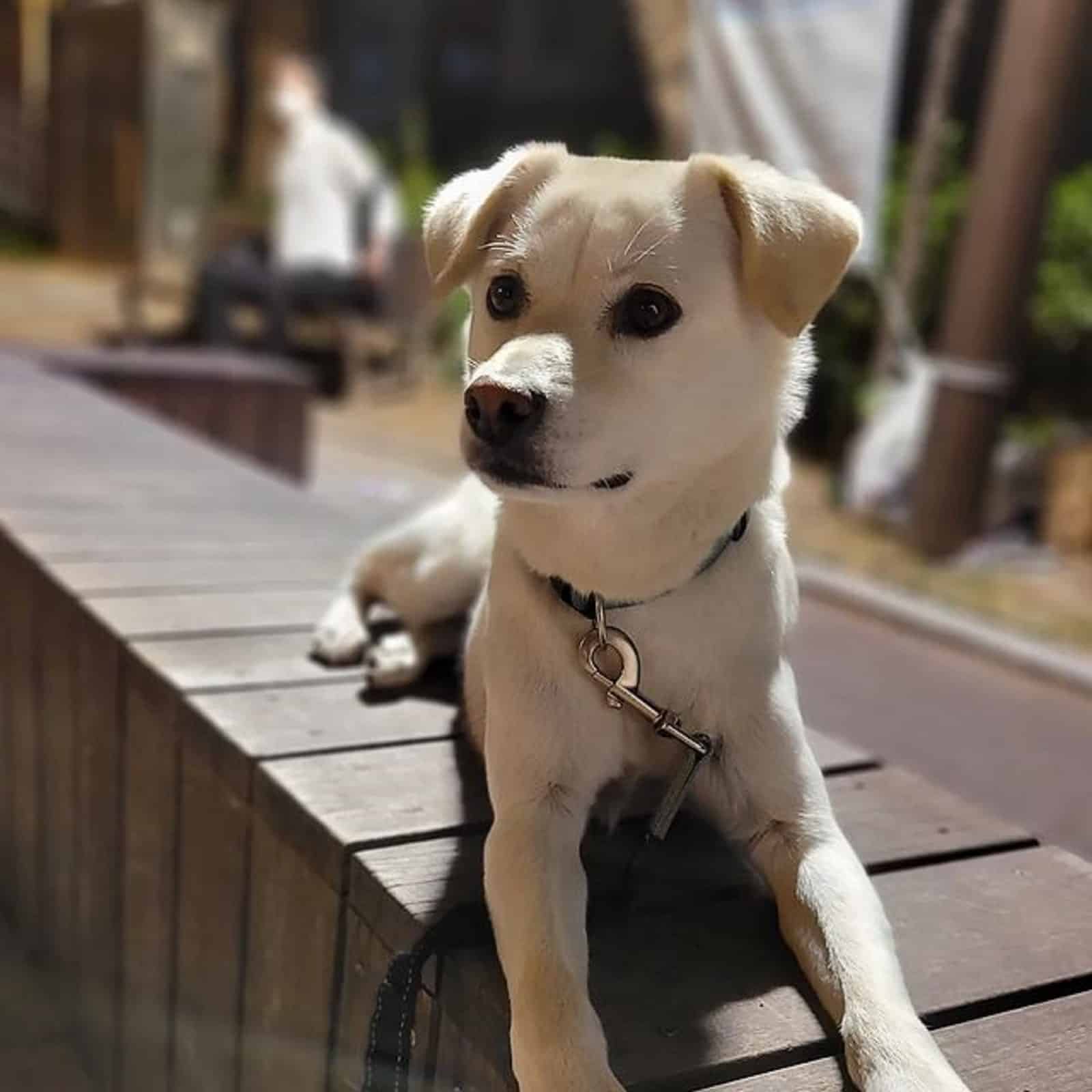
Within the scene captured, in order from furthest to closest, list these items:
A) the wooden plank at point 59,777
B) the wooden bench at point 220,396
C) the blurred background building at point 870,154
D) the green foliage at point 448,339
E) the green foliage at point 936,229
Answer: the green foliage at point 448,339, the green foliage at point 936,229, the wooden bench at point 220,396, the blurred background building at point 870,154, the wooden plank at point 59,777

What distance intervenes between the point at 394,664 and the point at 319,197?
6.39 metres

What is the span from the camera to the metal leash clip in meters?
1.40

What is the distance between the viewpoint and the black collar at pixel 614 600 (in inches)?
56.0

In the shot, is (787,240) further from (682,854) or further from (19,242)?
(19,242)

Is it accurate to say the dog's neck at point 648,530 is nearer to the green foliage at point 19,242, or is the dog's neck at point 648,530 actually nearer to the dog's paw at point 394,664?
the dog's paw at point 394,664

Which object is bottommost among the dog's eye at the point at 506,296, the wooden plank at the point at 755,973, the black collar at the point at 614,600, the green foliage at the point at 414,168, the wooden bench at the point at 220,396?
the wooden bench at the point at 220,396

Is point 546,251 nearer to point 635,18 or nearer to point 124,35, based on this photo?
point 635,18

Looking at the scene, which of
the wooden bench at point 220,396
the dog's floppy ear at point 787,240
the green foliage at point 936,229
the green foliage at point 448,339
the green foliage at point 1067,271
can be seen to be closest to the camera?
the dog's floppy ear at point 787,240

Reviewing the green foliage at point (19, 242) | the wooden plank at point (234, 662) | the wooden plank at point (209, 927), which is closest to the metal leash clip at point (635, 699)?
the wooden plank at point (209, 927)

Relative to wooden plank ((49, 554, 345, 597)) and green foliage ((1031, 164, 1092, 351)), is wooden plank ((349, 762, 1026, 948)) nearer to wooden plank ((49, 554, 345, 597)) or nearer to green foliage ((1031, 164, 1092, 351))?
wooden plank ((49, 554, 345, 597))

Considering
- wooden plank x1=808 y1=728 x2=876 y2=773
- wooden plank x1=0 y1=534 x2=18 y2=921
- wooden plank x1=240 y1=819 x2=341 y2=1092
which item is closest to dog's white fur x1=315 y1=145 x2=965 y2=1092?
wooden plank x1=240 y1=819 x2=341 y2=1092

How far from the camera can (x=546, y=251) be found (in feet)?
4.53

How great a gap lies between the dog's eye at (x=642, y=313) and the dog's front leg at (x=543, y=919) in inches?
17.6

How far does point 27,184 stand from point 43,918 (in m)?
13.9
